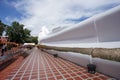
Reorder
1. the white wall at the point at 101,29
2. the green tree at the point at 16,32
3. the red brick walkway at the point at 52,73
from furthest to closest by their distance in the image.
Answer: the green tree at the point at 16,32 < the white wall at the point at 101,29 < the red brick walkway at the point at 52,73

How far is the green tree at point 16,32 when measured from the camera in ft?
91.6

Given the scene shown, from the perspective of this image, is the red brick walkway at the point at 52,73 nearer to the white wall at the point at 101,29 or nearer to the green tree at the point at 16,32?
the white wall at the point at 101,29

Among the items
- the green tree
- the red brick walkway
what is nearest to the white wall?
the red brick walkway

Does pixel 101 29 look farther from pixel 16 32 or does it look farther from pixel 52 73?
pixel 16 32

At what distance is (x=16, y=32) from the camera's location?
2845 cm

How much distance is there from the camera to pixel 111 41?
4.54m

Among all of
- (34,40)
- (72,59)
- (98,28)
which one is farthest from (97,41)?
(34,40)

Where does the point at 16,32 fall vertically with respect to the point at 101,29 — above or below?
above

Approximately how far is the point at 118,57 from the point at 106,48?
2.53 feet

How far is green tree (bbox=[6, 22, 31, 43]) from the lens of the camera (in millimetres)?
27933

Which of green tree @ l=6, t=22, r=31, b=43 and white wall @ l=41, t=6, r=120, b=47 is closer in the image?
white wall @ l=41, t=6, r=120, b=47

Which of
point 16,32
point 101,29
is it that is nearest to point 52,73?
point 101,29

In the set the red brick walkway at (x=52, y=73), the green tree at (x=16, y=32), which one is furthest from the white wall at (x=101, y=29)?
the green tree at (x=16, y=32)

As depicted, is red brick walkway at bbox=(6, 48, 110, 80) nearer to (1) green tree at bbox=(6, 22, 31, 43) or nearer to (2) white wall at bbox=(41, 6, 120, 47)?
(2) white wall at bbox=(41, 6, 120, 47)
